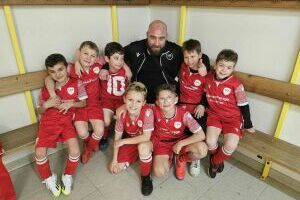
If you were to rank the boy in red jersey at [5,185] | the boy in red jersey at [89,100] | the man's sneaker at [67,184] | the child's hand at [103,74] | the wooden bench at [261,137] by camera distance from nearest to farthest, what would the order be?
the boy in red jersey at [5,185], the wooden bench at [261,137], the man's sneaker at [67,184], the boy in red jersey at [89,100], the child's hand at [103,74]

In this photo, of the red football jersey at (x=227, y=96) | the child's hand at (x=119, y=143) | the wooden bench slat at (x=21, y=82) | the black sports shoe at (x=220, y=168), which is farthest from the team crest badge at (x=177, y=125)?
the wooden bench slat at (x=21, y=82)

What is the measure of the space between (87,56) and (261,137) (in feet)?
5.31

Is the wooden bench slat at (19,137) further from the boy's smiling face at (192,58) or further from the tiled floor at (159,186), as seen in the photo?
the boy's smiling face at (192,58)

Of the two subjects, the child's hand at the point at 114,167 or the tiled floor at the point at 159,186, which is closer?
the tiled floor at the point at 159,186

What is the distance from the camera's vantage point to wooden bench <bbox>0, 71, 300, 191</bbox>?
1703 mm

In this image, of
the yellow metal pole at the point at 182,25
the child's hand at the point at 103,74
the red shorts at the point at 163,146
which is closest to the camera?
the red shorts at the point at 163,146

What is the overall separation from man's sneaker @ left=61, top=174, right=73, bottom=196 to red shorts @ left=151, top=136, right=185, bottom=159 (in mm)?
700

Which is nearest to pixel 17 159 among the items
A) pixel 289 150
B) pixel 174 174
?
pixel 174 174

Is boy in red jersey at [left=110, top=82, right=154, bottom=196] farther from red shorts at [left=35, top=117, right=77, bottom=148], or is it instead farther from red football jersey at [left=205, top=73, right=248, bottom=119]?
red football jersey at [left=205, top=73, right=248, bottom=119]

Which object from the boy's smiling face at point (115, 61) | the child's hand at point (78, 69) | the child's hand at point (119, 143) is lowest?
the child's hand at point (119, 143)

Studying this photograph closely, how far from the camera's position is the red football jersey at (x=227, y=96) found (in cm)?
185

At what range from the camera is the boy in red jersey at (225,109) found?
1831 mm

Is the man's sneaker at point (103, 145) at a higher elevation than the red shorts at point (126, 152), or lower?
lower

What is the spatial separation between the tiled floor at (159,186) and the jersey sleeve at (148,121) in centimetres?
48
